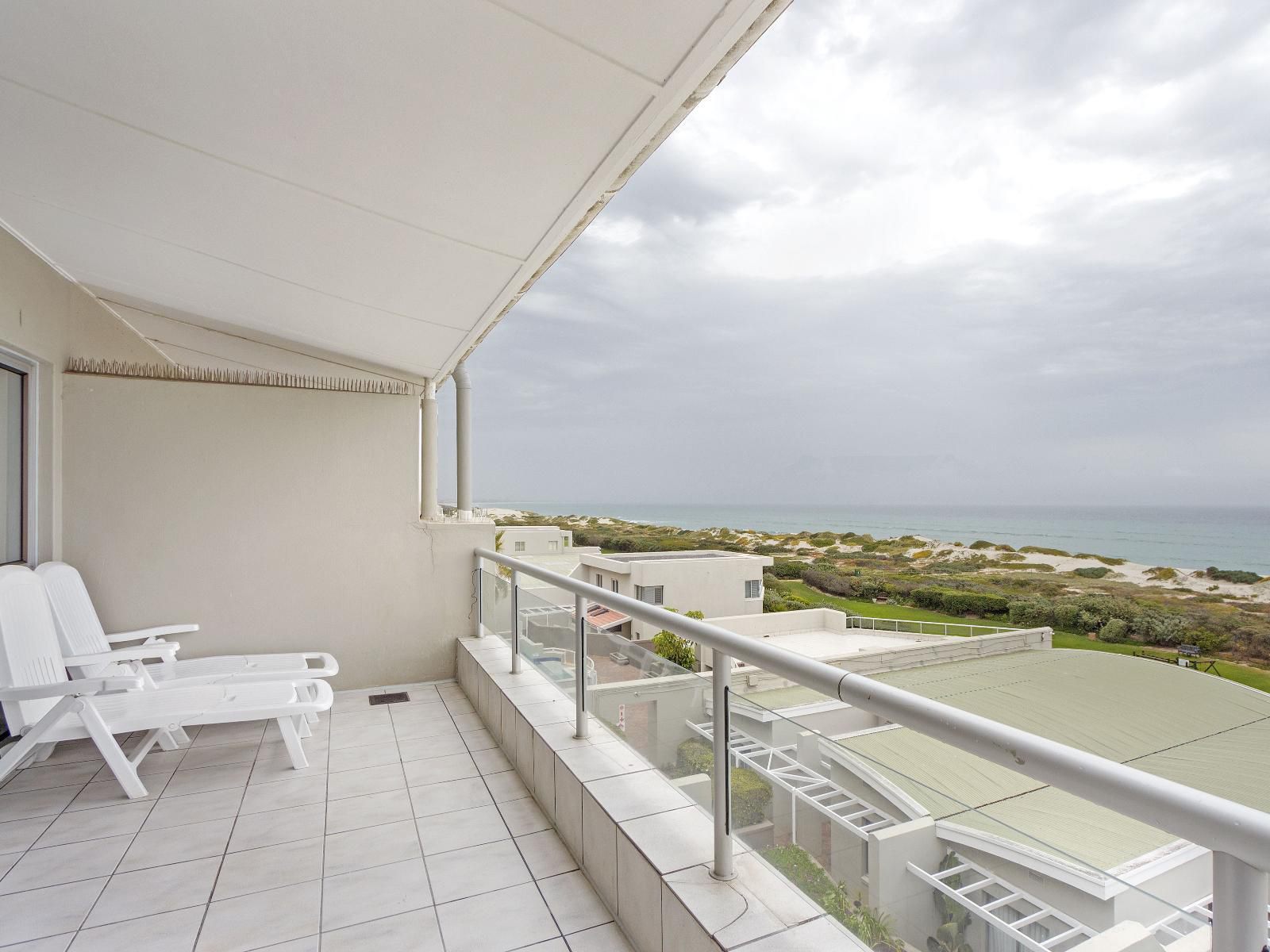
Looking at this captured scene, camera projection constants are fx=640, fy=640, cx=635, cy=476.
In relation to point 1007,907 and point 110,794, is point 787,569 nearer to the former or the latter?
point 110,794

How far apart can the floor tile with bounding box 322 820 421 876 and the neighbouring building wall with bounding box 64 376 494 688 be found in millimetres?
2284

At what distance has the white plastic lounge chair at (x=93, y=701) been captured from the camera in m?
2.95

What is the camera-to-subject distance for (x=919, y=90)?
29.4 metres

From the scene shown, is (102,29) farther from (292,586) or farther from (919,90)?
(919,90)

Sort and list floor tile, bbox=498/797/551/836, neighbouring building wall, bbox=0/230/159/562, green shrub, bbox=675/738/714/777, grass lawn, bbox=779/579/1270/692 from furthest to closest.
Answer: grass lawn, bbox=779/579/1270/692 < neighbouring building wall, bbox=0/230/159/562 < floor tile, bbox=498/797/551/836 < green shrub, bbox=675/738/714/777

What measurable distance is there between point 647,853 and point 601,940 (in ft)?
1.32

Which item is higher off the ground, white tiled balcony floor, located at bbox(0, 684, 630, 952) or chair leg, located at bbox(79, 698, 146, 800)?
chair leg, located at bbox(79, 698, 146, 800)

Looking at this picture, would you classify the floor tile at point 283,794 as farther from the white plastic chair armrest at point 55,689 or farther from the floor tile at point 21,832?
the white plastic chair armrest at point 55,689

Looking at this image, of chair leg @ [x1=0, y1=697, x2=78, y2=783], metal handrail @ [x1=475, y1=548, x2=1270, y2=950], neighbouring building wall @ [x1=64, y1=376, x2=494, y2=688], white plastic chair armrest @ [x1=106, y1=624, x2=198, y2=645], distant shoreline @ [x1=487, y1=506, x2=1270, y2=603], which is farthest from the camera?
distant shoreline @ [x1=487, y1=506, x2=1270, y2=603]

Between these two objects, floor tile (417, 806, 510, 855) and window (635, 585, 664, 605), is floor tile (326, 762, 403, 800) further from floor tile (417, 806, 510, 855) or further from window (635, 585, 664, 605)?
window (635, 585, 664, 605)

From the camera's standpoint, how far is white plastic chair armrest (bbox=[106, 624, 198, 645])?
4.00m

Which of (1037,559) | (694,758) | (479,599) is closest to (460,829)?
(694,758)

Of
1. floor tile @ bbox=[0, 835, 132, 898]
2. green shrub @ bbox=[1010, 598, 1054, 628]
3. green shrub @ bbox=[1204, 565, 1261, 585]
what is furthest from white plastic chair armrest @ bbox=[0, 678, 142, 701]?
green shrub @ bbox=[1204, 565, 1261, 585]

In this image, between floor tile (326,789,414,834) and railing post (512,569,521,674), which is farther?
railing post (512,569,521,674)
